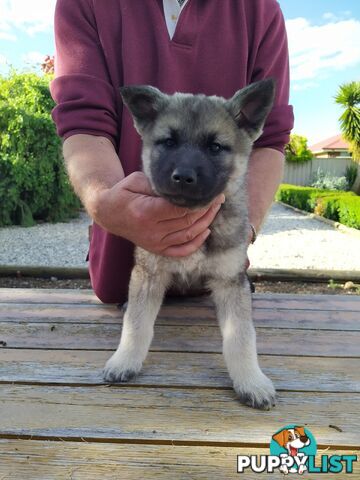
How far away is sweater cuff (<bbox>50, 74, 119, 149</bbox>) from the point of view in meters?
2.72

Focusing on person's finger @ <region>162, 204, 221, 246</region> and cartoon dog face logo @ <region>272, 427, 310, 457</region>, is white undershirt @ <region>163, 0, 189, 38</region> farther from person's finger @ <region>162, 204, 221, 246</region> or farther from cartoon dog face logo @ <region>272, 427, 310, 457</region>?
cartoon dog face logo @ <region>272, 427, 310, 457</region>

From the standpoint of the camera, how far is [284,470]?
1500mm

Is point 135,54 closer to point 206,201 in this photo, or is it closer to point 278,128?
point 278,128

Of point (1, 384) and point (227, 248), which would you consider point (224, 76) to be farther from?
point (1, 384)

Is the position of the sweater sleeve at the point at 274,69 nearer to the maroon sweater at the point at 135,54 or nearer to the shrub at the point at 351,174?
the maroon sweater at the point at 135,54

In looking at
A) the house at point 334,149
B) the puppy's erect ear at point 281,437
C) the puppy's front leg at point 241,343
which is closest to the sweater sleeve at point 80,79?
the puppy's front leg at point 241,343

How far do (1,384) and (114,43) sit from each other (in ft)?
7.17

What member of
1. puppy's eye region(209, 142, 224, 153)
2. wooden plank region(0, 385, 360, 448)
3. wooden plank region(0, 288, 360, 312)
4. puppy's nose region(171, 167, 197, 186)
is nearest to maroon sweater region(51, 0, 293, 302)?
wooden plank region(0, 288, 360, 312)

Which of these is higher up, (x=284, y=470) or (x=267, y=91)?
(x=267, y=91)

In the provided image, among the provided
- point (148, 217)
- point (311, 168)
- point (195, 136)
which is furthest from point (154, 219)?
point (311, 168)

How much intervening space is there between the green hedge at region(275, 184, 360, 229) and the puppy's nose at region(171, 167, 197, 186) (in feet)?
35.2

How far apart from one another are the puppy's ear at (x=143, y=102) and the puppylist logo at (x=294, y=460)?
165 cm

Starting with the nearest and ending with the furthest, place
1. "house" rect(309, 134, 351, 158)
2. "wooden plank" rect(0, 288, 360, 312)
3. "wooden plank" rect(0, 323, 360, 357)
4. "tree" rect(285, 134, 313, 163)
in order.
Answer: "wooden plank" rect(0, 323, 360, 357), "wooden plank" rect(0, 288, 360, 312), "tree" rect(285, 134, 313, 163), "house" rect(309, 134, 351, 158)

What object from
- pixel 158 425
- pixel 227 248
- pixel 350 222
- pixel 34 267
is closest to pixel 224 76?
pixel 227 248
